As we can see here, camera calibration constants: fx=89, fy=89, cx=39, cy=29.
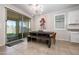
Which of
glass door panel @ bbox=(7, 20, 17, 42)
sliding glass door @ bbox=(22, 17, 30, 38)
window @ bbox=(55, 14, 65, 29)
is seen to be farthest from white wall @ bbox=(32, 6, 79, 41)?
glass door panel @ bbox=(7, 20, 17, 42)

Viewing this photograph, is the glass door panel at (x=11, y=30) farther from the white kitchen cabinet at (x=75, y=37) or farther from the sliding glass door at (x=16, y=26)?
the white kitchen cabinet at (x=75, y=37)

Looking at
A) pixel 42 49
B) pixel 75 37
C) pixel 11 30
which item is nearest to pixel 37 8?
pixel 11 30

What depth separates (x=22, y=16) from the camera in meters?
2.46

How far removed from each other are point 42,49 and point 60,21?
2.99 ft

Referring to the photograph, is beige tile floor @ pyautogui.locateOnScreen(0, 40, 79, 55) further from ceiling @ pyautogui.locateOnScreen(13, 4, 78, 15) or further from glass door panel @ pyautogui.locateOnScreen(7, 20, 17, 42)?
ceiling @ pyautogui.locateOnScreen(13, 4, 78, 15)

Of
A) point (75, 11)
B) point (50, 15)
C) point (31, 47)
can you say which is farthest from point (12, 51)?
point (75, 11)

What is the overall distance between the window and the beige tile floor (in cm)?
44

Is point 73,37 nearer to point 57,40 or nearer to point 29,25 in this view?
point 57,40

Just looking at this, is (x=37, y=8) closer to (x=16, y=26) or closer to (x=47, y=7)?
(x=47, y=7)

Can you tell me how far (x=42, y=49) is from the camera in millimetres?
2318

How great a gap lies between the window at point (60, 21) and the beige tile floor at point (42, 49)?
17.2 inches

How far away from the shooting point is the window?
2436 mm
